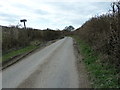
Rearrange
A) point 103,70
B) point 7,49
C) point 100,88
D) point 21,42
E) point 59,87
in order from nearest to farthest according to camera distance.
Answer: point 100,88 < point 59,87 < point 103,70 < point 7,49 < point 21,42

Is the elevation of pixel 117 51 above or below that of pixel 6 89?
above

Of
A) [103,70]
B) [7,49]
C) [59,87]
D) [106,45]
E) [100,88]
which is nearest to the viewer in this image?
[100,88]

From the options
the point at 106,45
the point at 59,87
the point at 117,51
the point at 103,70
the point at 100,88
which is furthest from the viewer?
the point at 106,45

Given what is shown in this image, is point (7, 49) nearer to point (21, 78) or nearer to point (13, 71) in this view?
point (13, 71)

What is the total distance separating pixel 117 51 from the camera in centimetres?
1085

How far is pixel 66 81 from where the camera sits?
11016mm

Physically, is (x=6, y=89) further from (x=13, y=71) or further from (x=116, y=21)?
(x=116, y=21)

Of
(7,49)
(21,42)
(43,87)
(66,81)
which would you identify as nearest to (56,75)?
(66,81)

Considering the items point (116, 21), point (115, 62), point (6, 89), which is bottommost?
point (6, 89)

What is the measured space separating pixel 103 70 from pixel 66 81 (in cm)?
186

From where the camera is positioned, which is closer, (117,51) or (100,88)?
(100,88)

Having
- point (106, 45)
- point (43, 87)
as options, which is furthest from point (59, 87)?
point (106, 45)

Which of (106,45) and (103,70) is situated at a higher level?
(106,45)

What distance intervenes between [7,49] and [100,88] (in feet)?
56.3
